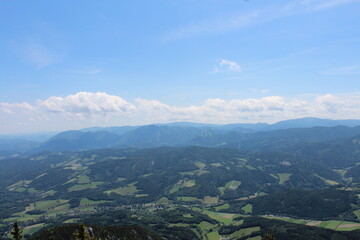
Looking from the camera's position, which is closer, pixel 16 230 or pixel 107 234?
pixel 16 230

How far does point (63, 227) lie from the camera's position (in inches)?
7677

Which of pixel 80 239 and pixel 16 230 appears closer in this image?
pixel 80 239

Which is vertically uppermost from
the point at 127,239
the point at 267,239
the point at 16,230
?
the point at 16,230

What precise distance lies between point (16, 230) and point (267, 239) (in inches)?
2843

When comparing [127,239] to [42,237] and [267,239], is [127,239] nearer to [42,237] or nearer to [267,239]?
[42,237]

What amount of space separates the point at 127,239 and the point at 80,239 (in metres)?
151

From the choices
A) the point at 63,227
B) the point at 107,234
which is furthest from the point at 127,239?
the point at 63,227

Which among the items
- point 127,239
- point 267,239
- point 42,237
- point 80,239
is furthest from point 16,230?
point 127,239

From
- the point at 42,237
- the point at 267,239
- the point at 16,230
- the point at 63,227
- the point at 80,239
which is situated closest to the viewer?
the point at 80,239

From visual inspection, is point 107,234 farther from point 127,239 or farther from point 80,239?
point 80,239

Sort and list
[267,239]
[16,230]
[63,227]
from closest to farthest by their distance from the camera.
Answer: [16,230] < [267,239] < [63,227]

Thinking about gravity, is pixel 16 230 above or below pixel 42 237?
above

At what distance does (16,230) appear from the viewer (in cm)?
7288

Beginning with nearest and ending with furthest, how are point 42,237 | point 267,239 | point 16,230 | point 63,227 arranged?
point 16,230, point 267,239, point 42,237, point 63,227
